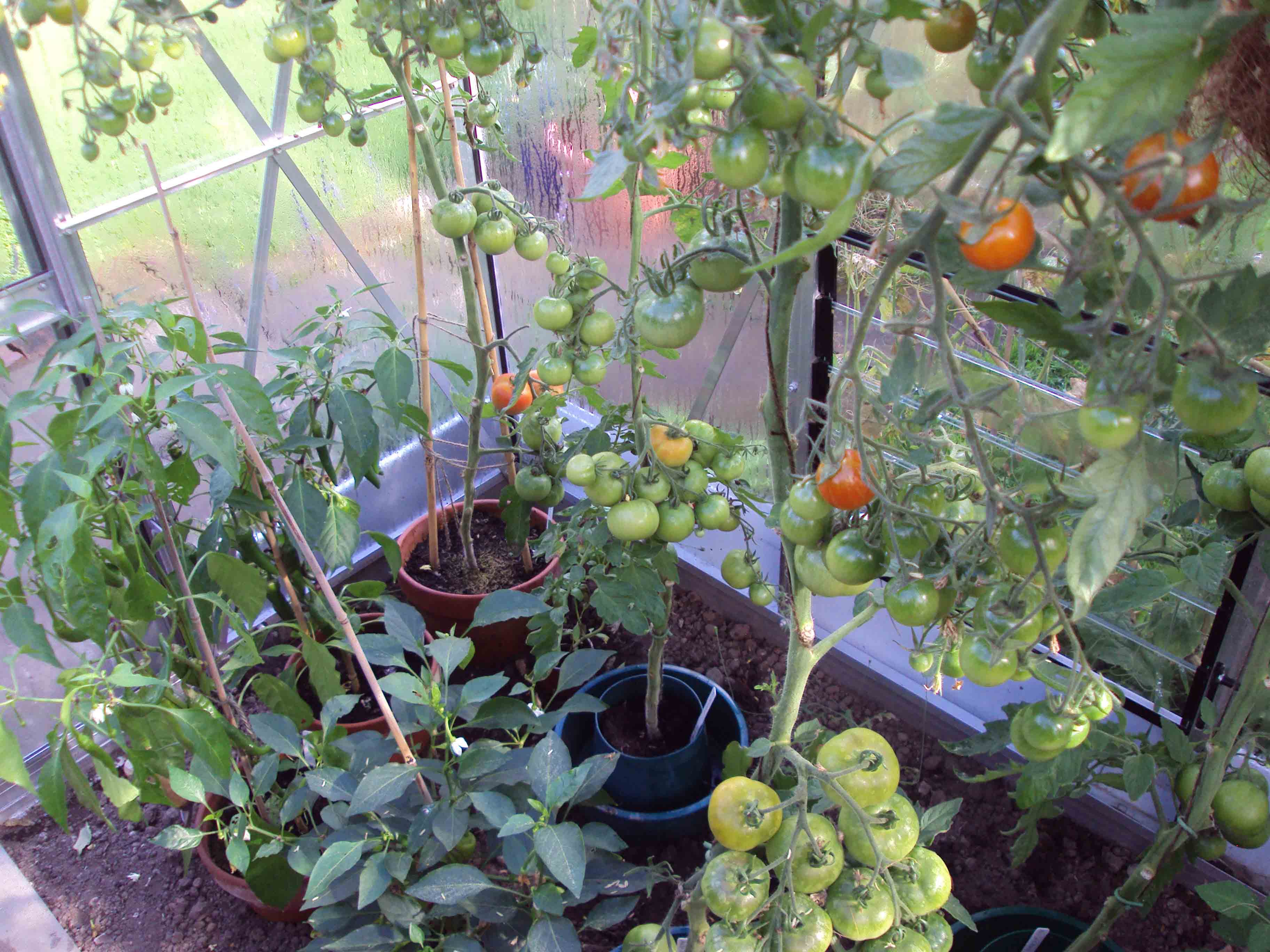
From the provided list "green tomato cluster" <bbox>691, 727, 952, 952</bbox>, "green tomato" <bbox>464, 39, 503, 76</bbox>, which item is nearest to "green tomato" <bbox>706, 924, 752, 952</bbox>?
"green tomato cluster" <bbox>691, 727, 952, 952</bbox>

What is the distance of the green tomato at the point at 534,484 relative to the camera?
1.78m

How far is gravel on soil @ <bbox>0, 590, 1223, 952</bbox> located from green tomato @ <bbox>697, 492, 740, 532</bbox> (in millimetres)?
577

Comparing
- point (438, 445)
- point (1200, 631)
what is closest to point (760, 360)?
point (1200, 631)

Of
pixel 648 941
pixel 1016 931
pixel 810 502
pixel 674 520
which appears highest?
pixel 810 502

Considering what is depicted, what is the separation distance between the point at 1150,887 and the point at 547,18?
2044 mm

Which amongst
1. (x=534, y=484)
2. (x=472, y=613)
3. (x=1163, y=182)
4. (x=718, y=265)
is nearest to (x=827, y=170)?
(x=1163, y=182)

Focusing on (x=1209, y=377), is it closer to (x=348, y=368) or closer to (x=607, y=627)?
(x=348, y=368)

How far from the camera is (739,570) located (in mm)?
1356

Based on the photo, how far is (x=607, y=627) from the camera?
2289 millimetres

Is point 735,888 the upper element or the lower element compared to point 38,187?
lower

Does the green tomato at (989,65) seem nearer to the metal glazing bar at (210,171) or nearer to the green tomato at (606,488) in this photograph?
the green tomato at (606,488)

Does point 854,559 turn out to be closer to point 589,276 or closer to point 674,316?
point 674,316

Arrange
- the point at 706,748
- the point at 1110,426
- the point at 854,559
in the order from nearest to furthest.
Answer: the point at 1110,426, the point at 854,559, the point at 706,748

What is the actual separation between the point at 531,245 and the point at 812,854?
103cm
